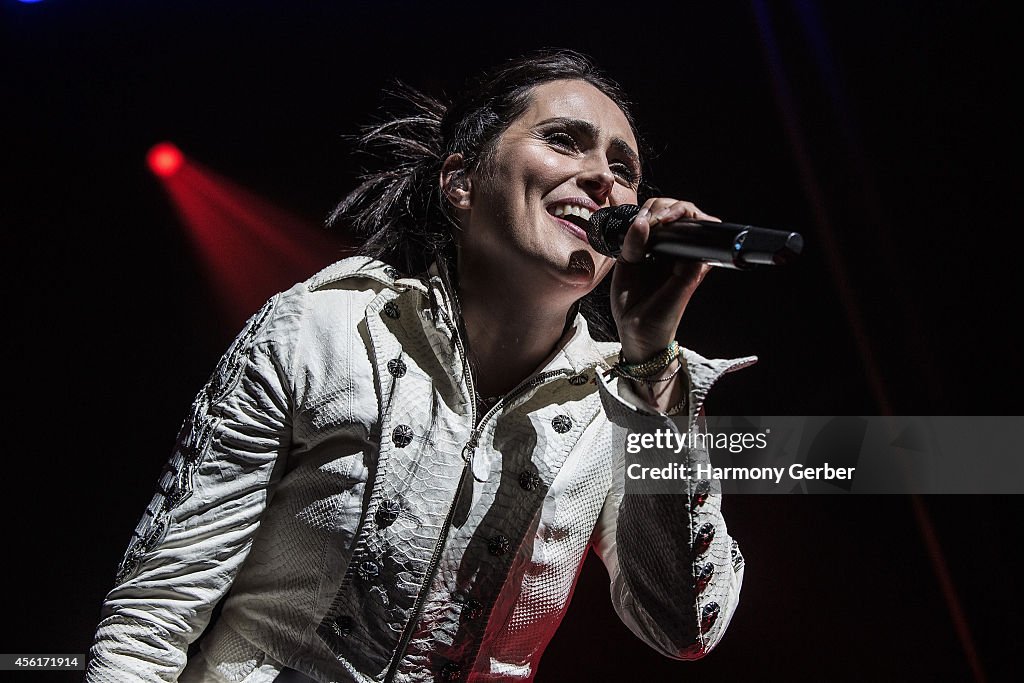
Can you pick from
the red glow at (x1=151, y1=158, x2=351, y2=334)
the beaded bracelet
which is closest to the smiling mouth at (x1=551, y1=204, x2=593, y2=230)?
the beaded bracelet

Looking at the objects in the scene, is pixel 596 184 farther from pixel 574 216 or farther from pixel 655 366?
pixel 655 366

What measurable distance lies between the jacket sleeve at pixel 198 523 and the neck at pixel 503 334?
0.41m

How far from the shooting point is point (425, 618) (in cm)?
139

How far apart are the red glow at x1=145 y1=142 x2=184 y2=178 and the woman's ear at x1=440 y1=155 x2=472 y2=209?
3.50 ft

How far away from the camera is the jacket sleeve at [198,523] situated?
1272 millimetres

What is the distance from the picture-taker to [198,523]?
1.32 meters

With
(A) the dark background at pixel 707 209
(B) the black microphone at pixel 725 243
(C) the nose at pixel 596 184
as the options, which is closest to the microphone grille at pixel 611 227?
(B) the black microphone at pixel 725 243

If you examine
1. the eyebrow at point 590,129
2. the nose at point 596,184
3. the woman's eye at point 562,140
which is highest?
the eyebrow at point 590,129

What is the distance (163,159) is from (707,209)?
1.65m

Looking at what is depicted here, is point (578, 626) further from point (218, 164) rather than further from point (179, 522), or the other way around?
point (218, 164)

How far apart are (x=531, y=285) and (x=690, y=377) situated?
45 cm

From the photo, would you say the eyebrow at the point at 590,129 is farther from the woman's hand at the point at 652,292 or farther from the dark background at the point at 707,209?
the dark background at the point at 707,209

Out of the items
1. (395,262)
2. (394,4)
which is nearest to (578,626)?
(395,262)

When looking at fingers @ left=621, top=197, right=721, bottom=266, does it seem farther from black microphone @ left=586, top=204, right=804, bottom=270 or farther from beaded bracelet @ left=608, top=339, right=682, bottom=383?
beaded bracelet @ left=608, top=339, right=682, bottom=383
